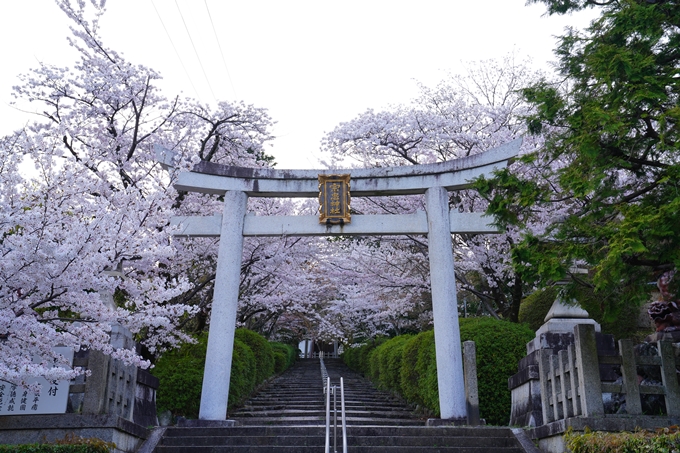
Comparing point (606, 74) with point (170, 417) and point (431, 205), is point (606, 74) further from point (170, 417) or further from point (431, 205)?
point (170, 417)

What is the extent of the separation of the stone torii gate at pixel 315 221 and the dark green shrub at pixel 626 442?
422 cm

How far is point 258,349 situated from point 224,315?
449 cm

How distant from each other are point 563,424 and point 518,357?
11.3ft

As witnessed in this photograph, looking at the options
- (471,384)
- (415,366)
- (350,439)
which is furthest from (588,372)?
(415,366)

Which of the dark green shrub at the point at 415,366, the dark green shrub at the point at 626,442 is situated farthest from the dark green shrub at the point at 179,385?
the dark green shrub at the point at 626,442

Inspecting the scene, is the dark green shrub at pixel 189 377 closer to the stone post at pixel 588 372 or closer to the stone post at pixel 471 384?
the stone post at pixel 471 384

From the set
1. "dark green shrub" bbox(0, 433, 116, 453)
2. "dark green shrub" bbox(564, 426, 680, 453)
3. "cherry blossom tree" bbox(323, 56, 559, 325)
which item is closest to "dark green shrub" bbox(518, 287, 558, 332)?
"cherry blossom tree" bbox(323, 56, 559, 325)

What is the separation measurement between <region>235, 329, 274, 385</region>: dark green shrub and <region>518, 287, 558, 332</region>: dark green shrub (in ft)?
21.7

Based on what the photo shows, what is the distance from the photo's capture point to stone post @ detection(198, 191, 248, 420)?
9.89 m

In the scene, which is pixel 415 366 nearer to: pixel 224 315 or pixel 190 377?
pixel 224 315

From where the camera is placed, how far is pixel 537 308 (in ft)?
44.6

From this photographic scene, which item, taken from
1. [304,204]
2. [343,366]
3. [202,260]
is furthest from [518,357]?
[343,366]

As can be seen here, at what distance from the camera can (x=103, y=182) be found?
1002 cm

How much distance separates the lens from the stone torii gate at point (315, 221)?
1022 cm
